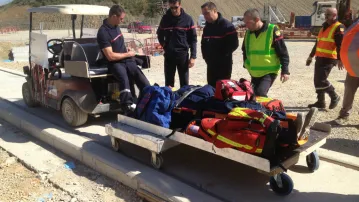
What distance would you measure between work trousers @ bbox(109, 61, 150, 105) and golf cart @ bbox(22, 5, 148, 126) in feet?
0.86

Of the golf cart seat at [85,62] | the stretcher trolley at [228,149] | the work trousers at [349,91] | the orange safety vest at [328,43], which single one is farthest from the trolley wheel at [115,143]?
the orange safety vest at [328,43]

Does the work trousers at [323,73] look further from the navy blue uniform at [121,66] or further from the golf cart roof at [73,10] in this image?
the golf cart roof at [73,10]

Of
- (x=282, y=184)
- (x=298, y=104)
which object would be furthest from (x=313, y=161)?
(x=298, y=104)

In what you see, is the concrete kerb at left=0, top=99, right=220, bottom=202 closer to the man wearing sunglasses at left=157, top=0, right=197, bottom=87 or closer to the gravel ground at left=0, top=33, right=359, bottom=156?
the man wearing sunglasses at left=157, top=0, right=197, bottom=87

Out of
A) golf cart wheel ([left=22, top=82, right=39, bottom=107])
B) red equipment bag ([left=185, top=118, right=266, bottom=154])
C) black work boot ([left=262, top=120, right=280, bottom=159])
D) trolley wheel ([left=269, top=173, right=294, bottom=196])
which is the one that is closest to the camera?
black work boot ([left=262, top=120, right=280, bottom=159])

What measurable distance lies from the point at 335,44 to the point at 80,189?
4683 millimetres

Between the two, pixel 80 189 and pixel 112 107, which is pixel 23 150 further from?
pixel 80 189

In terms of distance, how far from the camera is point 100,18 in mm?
6461

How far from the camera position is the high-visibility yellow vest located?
187 inches

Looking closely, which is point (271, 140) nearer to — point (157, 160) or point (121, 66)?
point (157, 160)

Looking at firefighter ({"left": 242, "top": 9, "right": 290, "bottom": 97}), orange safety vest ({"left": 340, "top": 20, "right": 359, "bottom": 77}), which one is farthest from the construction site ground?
orange safety vest ({"left": 340, "top": 20, "right": 359, "bottom": 77})

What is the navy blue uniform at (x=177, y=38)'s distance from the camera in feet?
18.7

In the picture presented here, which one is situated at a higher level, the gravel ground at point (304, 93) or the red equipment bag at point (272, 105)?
the red equipment bag at point (272, 105)

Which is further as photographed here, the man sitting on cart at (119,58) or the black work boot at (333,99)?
the black work boot at (333,99)
